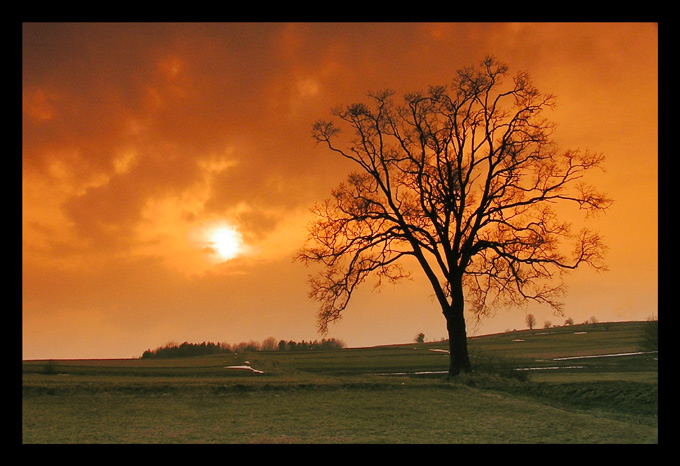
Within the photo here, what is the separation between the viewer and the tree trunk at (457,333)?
28297 millimetres

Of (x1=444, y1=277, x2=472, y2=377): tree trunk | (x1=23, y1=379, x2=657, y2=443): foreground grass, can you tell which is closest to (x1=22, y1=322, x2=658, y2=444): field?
(x1=23, y1=379, x2=657, y2=443): foreground grass

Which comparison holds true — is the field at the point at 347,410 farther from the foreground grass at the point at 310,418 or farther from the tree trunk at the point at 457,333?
the tree trunk at the point at 457,333

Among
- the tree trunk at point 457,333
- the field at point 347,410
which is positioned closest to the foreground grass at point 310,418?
the field at point 347,410

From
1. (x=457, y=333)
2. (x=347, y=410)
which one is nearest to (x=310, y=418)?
(x=347, y=410)

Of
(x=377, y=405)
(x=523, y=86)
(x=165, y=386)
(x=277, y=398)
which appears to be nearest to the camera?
(x=377, y=405)

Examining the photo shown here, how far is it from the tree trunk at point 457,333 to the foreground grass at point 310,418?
16.9 ft

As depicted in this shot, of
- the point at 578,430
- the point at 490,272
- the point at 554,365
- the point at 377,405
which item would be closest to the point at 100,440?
the point at 377,405

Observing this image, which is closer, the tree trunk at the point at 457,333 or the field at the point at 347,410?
the field at the point at 347,410

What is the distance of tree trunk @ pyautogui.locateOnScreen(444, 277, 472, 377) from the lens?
28297mm

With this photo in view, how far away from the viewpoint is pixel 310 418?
15.9m

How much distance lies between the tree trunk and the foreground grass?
5.16 m

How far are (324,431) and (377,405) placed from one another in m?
5.06
